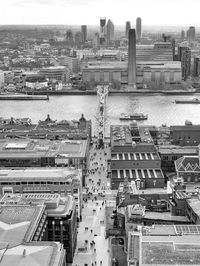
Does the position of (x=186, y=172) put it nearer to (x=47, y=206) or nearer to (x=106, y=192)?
(x=106, y=192)

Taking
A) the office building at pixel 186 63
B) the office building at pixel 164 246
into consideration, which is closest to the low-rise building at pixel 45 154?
the office building at pixel 164 246

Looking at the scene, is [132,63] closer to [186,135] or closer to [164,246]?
[186,135]

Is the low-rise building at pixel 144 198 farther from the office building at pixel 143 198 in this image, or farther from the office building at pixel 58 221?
the office building at pixel 58 221

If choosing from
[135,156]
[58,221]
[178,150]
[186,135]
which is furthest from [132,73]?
[58,221]

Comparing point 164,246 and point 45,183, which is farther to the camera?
point 45,183

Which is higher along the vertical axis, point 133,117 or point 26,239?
point 26,239

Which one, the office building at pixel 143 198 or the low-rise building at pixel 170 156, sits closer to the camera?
the office building at pixel 143 198

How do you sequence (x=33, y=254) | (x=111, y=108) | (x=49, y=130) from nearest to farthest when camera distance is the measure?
1. (x=33, y=254)
2. (x=49, y=130)
3. (x=111, y=108)
